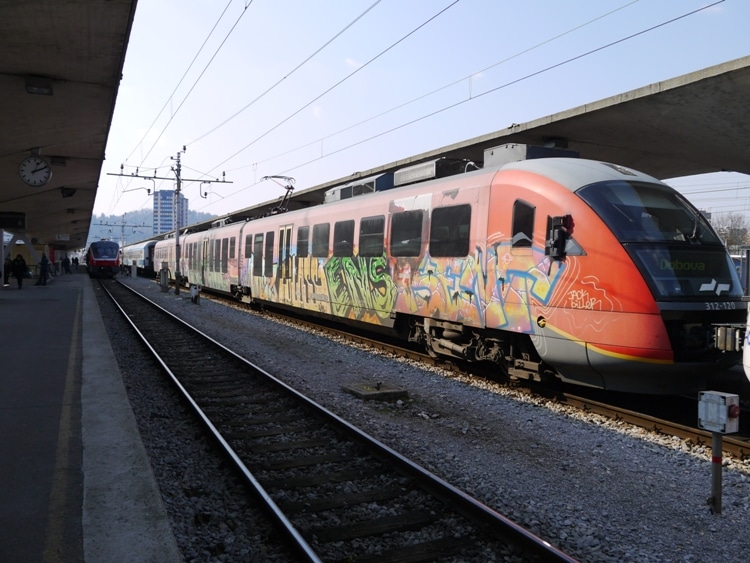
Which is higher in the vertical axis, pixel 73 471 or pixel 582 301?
pixel 582 301

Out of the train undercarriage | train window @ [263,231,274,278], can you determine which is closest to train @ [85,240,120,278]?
train window @ [263,231,274,278]

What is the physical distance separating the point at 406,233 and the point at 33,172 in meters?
10.8

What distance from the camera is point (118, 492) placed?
4.33 m

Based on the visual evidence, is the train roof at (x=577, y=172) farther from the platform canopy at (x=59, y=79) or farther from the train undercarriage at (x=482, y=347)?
the platform canopy at (x=59, y=79)

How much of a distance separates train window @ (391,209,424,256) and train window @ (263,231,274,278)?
7.40 meters

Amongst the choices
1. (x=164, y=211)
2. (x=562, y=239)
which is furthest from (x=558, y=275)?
(x=164, y=211)

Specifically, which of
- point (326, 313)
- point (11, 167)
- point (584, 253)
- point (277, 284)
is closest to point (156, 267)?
point (11, 167)

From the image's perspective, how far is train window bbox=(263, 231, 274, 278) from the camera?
1722cm

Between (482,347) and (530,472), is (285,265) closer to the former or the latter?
(482,347)

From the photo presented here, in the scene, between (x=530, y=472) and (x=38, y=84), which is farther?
(x=38, y=84)

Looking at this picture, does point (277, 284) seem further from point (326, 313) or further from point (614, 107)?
point (614, 107)

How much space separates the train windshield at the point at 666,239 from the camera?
647 cm

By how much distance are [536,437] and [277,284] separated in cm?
1157

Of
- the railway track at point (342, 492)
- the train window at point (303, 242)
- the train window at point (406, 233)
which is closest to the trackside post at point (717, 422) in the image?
the railway track at point (342, 492)
